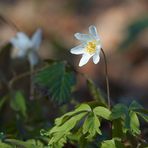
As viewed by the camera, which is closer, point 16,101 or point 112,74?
point 16,101

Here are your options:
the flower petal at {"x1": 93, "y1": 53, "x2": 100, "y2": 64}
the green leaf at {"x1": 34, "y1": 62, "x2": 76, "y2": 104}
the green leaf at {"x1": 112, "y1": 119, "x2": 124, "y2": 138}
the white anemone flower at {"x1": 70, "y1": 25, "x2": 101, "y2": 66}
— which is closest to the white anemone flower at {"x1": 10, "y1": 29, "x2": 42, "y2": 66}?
the green leaf at {"x1": 34, "y1": 62, "x2": 76, "y2": 104}

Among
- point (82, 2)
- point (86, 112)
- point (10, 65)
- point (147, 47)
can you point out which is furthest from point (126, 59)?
point (86, 112)

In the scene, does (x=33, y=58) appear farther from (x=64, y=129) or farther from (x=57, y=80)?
(x=64, y=129)

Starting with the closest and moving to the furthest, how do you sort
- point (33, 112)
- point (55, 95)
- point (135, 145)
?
point (135, 145), point (55, 95), point (33, 112)

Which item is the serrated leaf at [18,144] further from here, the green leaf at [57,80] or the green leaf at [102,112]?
the green leaf at [57,80]

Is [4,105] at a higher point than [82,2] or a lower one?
lower

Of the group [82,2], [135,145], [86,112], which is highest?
[82,2]

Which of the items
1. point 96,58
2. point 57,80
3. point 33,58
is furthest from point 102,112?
point 33,58

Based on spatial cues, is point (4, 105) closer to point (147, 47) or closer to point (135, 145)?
point (135, 145)
